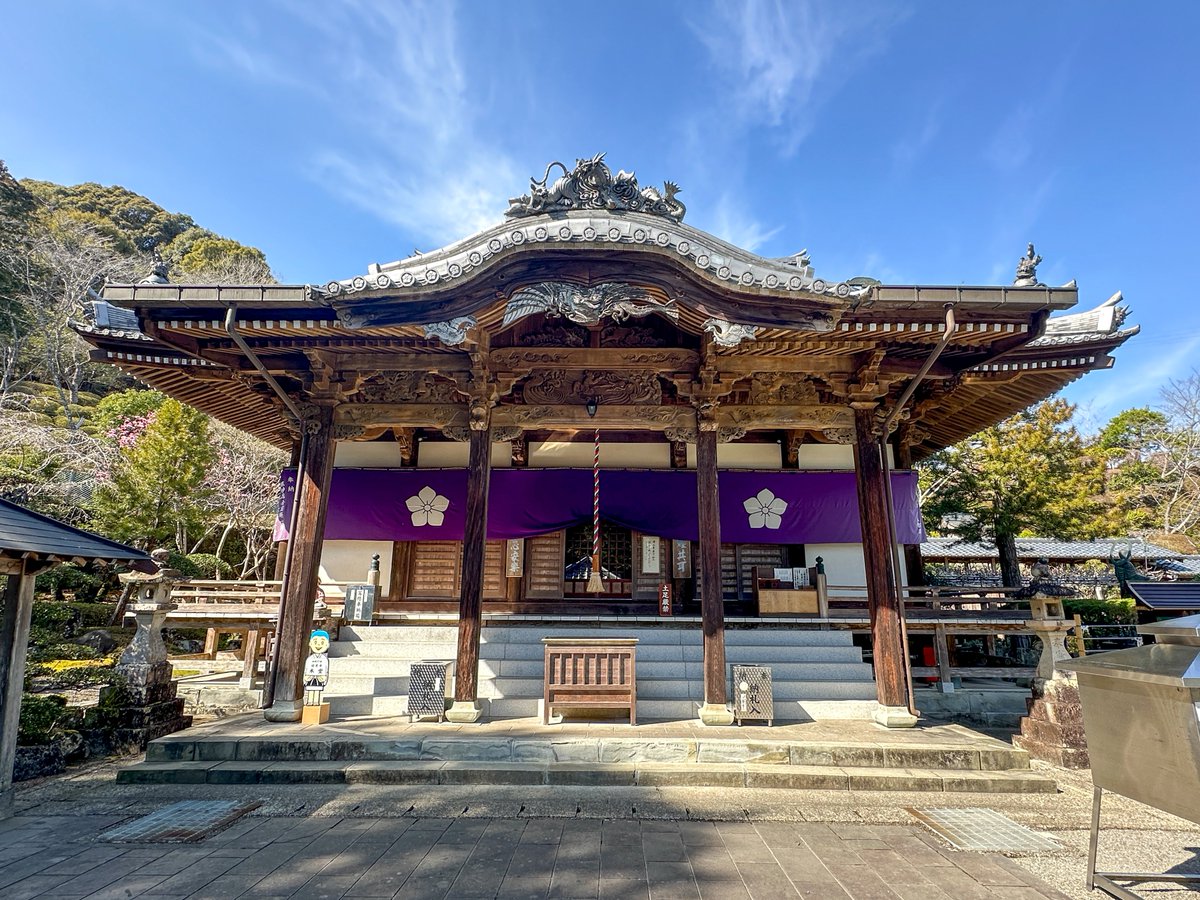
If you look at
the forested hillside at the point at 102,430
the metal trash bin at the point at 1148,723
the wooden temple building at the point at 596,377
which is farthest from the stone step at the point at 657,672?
the forested hillside at the point at 102,430

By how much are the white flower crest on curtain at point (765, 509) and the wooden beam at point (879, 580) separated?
295 centimetres

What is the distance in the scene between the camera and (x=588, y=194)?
6.27 metres

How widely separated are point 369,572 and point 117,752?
13.9ft

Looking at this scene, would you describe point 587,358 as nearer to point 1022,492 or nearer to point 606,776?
point 606,776

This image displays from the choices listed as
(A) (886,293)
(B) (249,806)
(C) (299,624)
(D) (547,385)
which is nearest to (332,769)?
(B) (249,806)

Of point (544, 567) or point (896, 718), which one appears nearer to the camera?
point (896, 718)

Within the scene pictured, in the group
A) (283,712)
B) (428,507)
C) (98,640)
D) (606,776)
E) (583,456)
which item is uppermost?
(583,456)

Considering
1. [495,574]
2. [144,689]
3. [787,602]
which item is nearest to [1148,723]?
[787,602]

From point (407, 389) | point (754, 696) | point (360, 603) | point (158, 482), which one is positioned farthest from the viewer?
point (158, 482)

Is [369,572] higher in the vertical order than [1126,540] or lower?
lower

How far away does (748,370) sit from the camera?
7.29 m

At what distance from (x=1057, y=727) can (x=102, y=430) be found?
87.2 feet

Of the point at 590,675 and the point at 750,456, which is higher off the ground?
the point at 750,456

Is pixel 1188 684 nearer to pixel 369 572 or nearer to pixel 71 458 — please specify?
pixel 369 572
